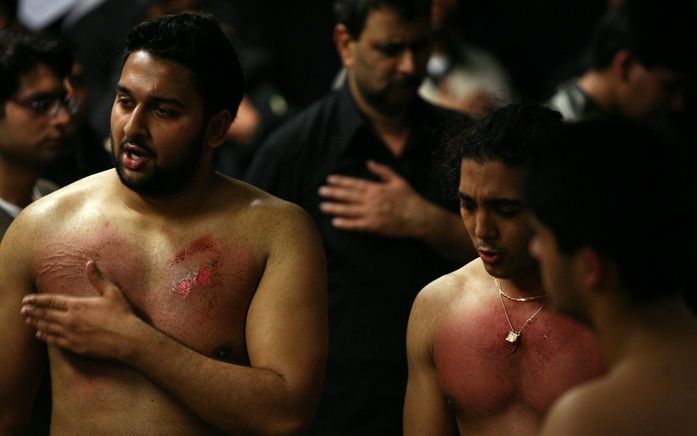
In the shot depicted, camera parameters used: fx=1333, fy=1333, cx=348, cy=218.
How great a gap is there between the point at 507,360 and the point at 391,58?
1.78 meters

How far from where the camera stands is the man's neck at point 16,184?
4.69 m

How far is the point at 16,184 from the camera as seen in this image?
4.71 m

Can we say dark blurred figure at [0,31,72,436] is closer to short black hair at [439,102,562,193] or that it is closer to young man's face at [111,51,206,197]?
young man's face at [111,51,206,197]

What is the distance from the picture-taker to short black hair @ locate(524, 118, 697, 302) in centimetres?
279

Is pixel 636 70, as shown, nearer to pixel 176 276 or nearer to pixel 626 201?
pixel 176 276

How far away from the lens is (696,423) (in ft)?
9.04

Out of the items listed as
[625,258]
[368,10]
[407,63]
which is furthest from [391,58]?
→ [625,258]

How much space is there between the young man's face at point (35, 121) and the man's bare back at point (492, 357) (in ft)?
5.22

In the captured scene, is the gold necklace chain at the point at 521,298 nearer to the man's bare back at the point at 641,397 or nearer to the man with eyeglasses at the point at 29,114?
the man's bare back at the point at 641,397

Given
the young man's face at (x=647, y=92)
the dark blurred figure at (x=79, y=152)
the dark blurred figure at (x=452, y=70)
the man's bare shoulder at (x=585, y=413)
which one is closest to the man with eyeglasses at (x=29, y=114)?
the dark blurred figure at (x=79, y=152)

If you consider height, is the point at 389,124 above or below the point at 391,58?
below

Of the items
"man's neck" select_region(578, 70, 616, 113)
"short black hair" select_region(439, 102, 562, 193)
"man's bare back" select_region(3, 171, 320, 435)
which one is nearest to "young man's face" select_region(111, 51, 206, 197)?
"man's bare back" select_region(3, 171, 320, 435)

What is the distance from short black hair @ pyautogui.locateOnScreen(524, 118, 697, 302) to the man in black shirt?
2.31 m

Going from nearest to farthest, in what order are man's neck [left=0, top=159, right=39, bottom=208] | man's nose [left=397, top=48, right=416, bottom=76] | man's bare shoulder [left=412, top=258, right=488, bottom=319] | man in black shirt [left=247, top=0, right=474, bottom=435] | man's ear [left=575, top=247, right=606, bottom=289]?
man's ear [left=575, top=247, right=606, bottom=289], man's bare shoulder [left=412, top=258, right=488, bottom=319], man's neck [left=0, top=159, right=39, bottom=208], man in black shirt [left=247, top=0, right=474, bottom=435], man's nose [left=397, top=48, right=416, bottom=76]
